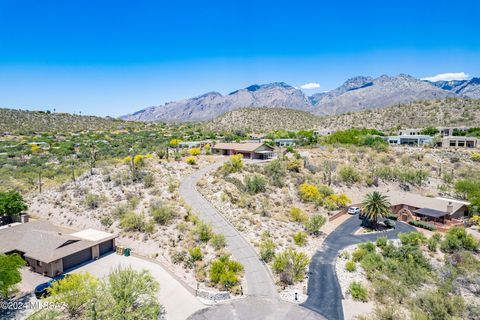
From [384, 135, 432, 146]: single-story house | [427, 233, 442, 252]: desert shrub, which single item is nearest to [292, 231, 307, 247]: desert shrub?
[427, 233, 442, 252]: desert shrub

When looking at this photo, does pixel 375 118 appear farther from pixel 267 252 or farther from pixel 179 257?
pixel 179 257

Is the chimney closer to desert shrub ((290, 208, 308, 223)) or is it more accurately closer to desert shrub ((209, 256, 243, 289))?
desert shrub ((290, 208, 308, 223))

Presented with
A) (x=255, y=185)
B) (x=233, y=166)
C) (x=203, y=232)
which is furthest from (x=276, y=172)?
(x=203, y=232)

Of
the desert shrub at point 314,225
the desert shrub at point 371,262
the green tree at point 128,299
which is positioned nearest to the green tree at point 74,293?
the green tree at point 128,299

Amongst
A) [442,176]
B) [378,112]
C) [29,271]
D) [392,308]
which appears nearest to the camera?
[392,308]

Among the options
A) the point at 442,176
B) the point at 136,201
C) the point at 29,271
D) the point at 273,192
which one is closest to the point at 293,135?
the point at 442,176

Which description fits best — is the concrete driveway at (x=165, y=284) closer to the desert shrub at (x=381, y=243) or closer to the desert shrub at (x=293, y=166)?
the desert shrub at (x=381, y=243)

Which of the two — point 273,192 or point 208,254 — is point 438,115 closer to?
point 273,192
